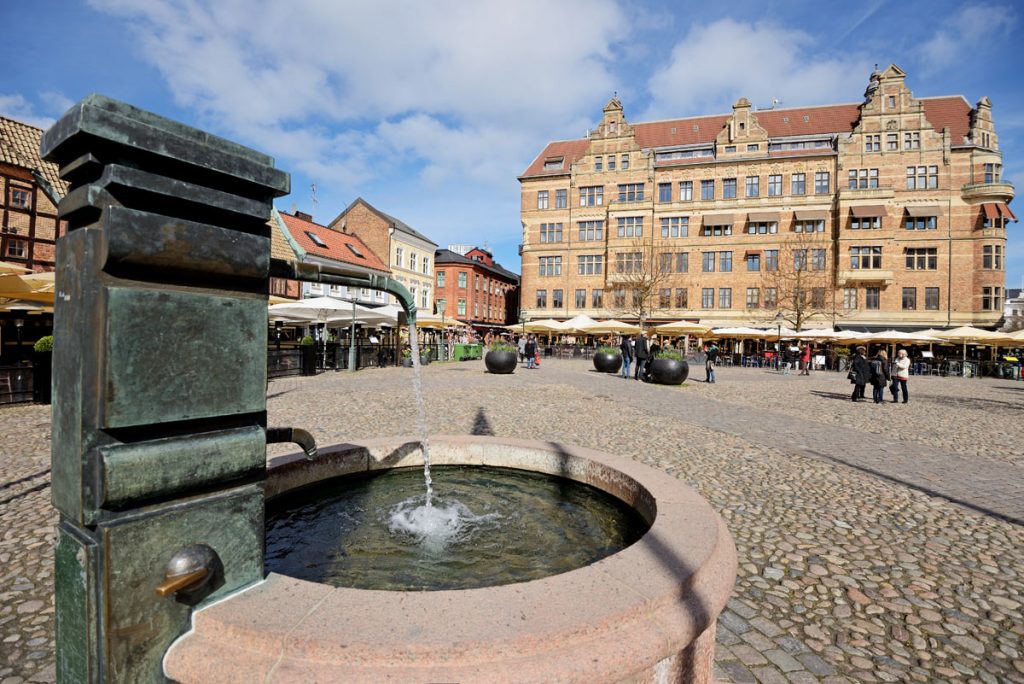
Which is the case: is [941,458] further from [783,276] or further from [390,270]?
[390,270]

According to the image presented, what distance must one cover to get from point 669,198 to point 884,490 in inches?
1643

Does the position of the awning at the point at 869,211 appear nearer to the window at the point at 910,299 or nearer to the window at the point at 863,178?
the window at the point at 863,178

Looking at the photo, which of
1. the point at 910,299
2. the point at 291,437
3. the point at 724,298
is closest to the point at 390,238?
the point at 724,298

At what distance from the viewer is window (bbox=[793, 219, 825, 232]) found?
39.9 meters

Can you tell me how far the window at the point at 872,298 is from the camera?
38.8m

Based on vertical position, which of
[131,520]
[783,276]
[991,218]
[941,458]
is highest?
[991,218]

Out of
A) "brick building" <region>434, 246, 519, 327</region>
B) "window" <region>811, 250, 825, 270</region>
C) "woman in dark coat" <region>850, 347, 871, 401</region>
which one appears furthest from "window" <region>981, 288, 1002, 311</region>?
"brick building" <region>434, 246, 519, 327</region>

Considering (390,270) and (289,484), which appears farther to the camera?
(390,270)

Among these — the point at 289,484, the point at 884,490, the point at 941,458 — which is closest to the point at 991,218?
the point at 941,458

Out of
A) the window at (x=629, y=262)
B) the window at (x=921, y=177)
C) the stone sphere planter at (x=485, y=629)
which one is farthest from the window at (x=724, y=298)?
the stone sphere planter at (x=485, y=629)

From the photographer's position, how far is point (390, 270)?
44188mm

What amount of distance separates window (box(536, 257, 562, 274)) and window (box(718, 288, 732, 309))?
45.7 ft

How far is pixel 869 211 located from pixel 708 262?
1176cm

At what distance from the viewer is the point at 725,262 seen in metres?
41.8
